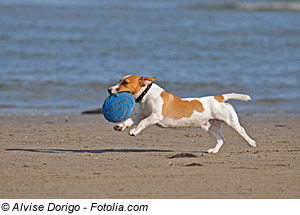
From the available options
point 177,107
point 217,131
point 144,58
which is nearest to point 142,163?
point 177,107

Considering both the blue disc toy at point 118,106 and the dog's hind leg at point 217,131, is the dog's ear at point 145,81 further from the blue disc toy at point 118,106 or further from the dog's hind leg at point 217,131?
the dog's hind leg at point 217,131

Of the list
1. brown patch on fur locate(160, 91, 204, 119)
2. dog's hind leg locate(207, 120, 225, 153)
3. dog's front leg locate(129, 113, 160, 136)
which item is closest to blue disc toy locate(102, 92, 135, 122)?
dog's front leg locate(129, 113, 160, 136)

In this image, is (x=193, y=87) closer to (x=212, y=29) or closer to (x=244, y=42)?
(x=244, y=42)

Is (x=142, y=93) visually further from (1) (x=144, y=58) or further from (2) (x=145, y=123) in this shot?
(1) (x=144, y=58)

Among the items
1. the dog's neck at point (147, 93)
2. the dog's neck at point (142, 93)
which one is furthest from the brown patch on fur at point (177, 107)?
the dog's neck at point (142, 93)

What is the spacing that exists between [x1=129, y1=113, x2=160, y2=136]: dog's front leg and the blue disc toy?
0.99 feet

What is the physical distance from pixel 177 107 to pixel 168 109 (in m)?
0.15

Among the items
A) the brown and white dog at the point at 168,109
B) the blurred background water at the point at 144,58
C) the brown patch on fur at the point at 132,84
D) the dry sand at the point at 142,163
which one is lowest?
the blurred background water at the point at 144,58

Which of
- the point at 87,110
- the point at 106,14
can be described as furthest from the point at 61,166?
the point at 106,14

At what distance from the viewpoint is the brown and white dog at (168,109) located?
7.88 metres

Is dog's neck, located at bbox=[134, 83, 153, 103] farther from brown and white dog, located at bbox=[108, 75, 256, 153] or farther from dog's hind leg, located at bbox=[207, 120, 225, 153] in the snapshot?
dog's hind leg, located at bbox=[207, 120, 225, 153]

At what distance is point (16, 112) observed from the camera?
42.4ft

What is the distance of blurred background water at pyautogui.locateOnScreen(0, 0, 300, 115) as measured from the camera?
50.1 feet

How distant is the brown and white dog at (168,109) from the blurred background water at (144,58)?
532 centimetres
